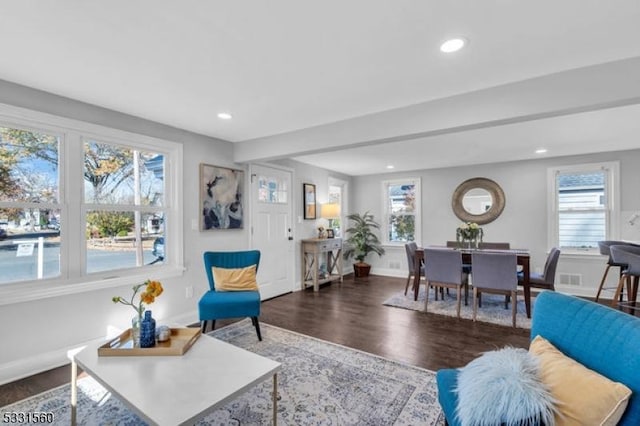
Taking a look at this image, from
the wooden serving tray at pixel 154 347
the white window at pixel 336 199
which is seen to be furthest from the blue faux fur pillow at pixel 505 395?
the white window at pixel 336 199

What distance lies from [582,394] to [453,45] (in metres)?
1.80

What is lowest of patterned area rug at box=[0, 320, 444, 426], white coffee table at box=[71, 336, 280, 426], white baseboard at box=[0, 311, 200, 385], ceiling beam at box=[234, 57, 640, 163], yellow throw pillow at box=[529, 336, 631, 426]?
patterned area rug at box=[0, 320, 444, 426]

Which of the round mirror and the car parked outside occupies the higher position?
the round mirror

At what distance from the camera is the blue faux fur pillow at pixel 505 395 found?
100 cm

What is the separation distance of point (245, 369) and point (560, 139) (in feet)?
14.7

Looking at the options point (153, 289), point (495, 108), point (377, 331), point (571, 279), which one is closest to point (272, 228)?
point (377, 331)

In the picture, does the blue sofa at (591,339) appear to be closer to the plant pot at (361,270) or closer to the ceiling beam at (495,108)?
the ceiling beam at (495,108)

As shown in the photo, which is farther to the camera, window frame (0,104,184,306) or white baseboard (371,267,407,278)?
white baseboard (371,267,407,278)

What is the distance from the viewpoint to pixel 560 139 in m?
3.83

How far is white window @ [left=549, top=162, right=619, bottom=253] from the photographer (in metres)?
4.57

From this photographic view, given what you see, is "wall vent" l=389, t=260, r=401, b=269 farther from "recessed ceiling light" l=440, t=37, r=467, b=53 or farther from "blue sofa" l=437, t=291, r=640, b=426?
"recessed ceiling light" l=440, t=37, r=467, b=53

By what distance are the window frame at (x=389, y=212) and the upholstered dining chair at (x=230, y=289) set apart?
3.78 m

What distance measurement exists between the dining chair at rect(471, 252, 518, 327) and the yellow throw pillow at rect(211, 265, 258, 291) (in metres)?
2.58

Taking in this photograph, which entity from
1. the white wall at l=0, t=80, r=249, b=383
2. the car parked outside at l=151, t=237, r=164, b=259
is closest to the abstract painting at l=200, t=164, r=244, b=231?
the white wall at l=0, t=80, r=249, b=383
